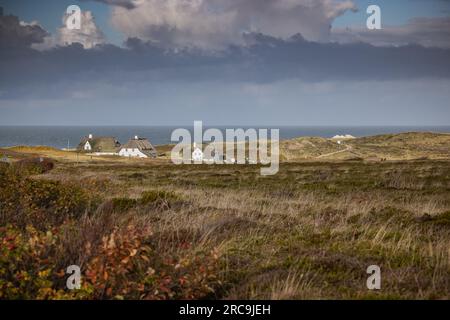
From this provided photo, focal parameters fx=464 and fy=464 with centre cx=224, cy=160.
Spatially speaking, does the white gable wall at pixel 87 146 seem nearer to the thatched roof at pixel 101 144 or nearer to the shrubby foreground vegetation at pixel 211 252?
the thatched roof at pixel 101 144

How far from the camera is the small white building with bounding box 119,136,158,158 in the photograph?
130m

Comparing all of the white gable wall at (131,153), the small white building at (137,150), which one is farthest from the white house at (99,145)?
the small white building at (137,150)

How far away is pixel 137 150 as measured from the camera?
5123 inches

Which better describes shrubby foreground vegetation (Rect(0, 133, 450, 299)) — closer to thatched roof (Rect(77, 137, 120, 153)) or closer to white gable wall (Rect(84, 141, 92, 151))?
thatched roof (Rect(77, 137, 120, 153))

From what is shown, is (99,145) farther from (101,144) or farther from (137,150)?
(137,150)

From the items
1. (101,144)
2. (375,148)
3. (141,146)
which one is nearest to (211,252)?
(375,148)

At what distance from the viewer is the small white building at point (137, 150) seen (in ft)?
426

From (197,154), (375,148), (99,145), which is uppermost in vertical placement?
(99,145)

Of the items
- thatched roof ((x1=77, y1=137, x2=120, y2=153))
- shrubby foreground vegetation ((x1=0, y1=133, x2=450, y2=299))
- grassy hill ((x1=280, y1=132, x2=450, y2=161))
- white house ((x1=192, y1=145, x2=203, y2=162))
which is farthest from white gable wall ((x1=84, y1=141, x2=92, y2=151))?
shrubby foreground vegetation ((x1=0, y1=133, x2=450, y2=299))

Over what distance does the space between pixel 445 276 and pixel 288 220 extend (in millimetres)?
4801

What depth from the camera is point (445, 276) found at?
22.5 feet

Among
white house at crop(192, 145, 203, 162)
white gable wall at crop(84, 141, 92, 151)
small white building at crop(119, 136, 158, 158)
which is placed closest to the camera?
white house at crop(192, 145, 203, 162)
